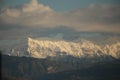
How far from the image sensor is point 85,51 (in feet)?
25.1

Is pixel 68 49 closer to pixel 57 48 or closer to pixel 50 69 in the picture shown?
pixel 57 48

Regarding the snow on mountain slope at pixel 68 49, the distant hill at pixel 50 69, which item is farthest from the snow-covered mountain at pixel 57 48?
the distant hill at pixel 50 69

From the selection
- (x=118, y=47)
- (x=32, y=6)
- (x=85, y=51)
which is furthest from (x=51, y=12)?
(x=118, y=47)

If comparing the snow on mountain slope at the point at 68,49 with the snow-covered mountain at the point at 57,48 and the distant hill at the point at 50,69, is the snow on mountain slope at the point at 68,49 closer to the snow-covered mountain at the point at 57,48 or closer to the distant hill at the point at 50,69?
the snow-covered mountain at the point at 57,48

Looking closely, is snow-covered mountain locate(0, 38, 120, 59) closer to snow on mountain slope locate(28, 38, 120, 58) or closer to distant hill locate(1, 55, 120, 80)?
snow on mountain slope locate(28, 38, 120, 58)

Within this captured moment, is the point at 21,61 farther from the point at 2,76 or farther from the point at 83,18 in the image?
the point at 83,18

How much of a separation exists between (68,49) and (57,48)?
262mm

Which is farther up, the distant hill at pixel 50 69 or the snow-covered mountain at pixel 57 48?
the snow-covered mountain at pixel 57 48

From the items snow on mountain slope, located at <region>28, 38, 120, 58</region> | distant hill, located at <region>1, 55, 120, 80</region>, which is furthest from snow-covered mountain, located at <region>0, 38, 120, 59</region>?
distant hill, located at <region>1, 55, 120, 80</region>

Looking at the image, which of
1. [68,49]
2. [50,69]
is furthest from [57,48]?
[50,69]

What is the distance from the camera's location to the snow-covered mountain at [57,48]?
7.55m

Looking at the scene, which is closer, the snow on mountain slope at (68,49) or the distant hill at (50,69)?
the snow on mountain slope at (68,49)

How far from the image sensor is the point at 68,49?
25.4 ft

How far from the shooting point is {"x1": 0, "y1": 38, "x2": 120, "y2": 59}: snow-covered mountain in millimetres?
7547
